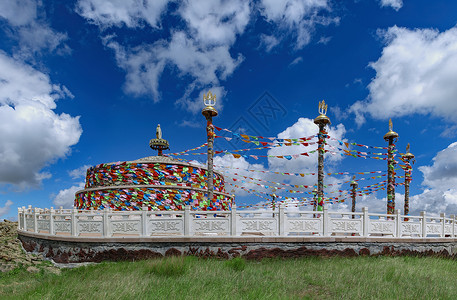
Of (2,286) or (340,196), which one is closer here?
(2,286)

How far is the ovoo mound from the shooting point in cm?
1784

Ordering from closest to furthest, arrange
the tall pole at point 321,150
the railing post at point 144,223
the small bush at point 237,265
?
1. the small bush at point 237,265
2. the railing post at point 144,223
3. the tall pole at point 321,150

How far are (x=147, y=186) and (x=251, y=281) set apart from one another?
42.3 ft

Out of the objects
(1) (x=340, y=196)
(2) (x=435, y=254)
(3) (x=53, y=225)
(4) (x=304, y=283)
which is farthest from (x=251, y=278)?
(1) (x=340, y=196)

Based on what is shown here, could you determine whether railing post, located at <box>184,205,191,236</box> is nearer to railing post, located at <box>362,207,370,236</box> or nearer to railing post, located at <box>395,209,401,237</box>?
railing post, located at <box>362,207,370,236</box>

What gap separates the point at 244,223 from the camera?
955cm

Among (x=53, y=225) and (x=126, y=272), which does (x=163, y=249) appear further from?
(x=53, y=225)

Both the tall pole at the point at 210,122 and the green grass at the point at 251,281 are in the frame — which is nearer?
the green grass at the point at 251,281

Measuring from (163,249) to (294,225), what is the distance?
4.86 m

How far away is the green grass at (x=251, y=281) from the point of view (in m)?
5.89

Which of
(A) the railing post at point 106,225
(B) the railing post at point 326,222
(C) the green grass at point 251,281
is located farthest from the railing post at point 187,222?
(B) the railing post at point 326,222

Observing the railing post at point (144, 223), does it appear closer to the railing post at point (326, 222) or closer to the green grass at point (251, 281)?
the green grass at point (251, 281)

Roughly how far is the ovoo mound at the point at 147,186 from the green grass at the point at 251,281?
8.67 meters

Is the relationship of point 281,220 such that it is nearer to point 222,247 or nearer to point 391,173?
point 222,247
